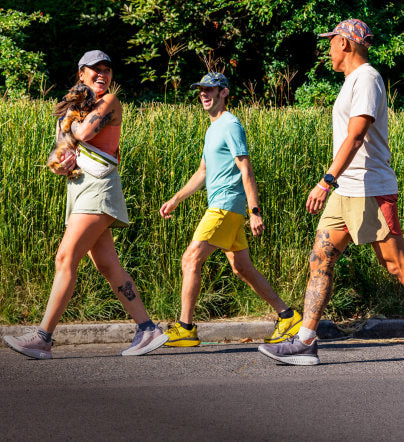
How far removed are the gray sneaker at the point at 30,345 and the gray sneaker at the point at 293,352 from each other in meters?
1.47

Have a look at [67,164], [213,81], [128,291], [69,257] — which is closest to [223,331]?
[128,291]

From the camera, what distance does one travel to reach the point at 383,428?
3.92 meters

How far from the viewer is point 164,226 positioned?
25.1 feet

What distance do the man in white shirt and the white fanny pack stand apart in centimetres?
143

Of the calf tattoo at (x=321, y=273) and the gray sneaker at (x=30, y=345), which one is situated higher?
the calf tattoo at (x=321, y=273)

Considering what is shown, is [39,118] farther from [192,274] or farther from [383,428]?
[383,428]

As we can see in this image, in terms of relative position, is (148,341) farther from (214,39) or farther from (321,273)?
(214,39)

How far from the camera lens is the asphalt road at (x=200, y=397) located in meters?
3.85

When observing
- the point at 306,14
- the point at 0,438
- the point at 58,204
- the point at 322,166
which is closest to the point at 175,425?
the point at 0,438

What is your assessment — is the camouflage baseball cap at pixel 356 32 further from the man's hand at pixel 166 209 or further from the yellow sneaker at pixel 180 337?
the yellow sneaker at pixel 180 337

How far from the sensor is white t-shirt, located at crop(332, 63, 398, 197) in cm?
516

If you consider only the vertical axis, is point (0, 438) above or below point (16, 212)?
below

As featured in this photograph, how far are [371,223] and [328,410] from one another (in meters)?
1.38

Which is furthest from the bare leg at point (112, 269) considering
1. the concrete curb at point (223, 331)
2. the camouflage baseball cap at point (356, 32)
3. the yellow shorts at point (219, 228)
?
the camouflage baseball cap at point (356, 32)
